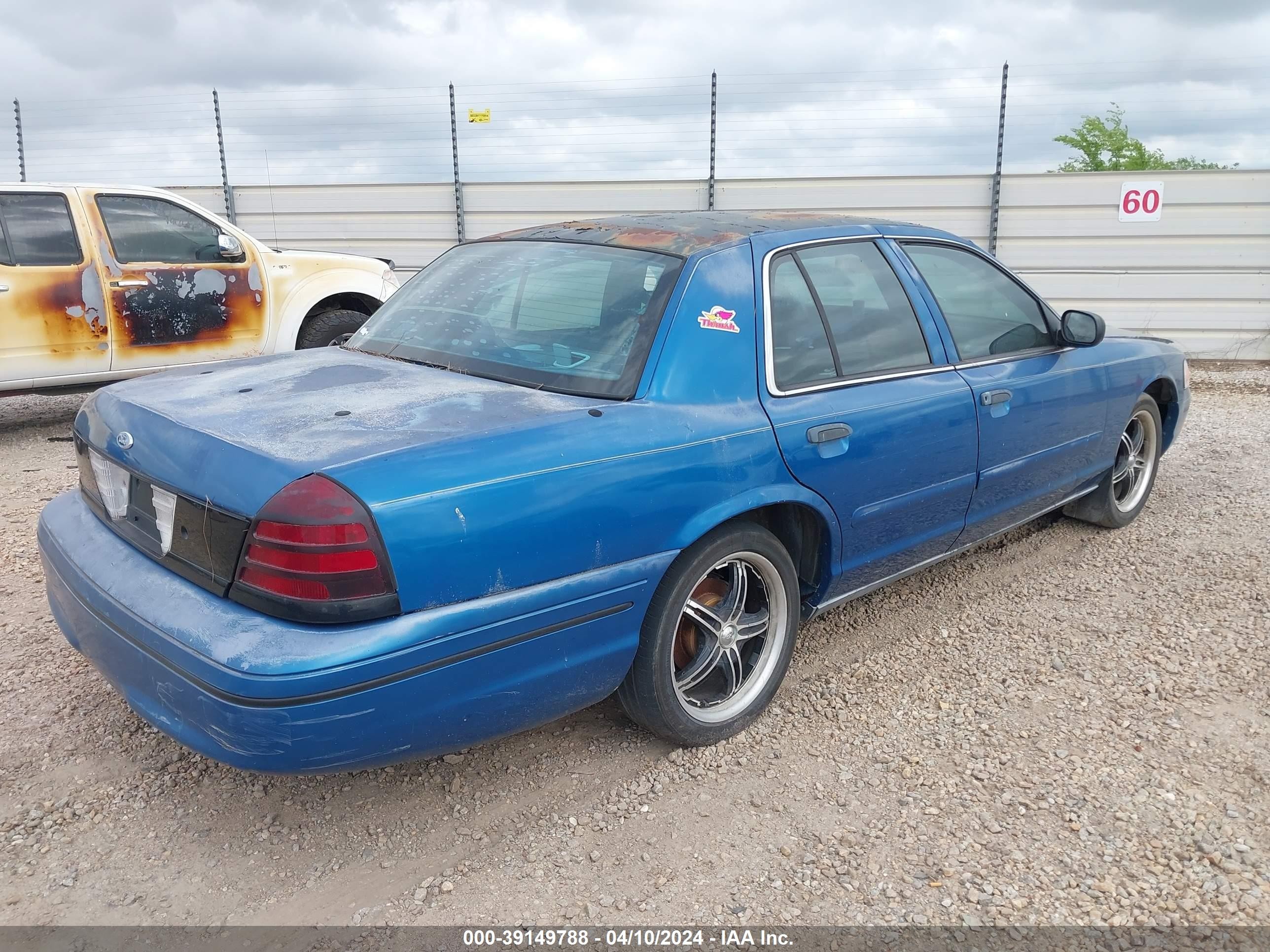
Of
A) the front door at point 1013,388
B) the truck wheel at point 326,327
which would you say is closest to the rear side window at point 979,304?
the front door at point 1013,388

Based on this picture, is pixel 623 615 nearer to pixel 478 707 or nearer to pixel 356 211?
pixel 478 707

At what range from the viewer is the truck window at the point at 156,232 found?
668 cm

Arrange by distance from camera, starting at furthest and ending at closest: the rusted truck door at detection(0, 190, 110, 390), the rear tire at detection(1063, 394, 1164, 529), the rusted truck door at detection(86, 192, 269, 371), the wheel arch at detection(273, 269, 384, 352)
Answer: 1. the wheel arch at detection(273, 269, 384, 352)
2. the rusted truck door at detection(86, 192, 269, 371)
3. the rusted truck door at detection(0, 190, 110, 390)
4. the rear tire at detection(1063, 394, 1164, 529)

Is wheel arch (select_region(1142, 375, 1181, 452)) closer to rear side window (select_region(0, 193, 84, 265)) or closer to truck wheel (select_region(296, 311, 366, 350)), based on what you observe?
truck wheel (select_region(296, 311, 366, 350))

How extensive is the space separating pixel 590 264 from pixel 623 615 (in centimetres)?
124

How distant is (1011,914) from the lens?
7.45 ft

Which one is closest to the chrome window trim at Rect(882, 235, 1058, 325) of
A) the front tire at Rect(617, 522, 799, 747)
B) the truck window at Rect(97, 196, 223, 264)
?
the front tire at Rect(617, 522, 799, 747)

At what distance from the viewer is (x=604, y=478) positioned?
93.8 inches

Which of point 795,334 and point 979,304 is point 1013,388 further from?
point 795,334

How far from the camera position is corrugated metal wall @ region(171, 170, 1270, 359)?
10586 millimetres

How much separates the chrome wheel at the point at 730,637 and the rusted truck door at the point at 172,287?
209 inches

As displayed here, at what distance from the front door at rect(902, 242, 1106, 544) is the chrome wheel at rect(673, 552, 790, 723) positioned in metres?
1.06

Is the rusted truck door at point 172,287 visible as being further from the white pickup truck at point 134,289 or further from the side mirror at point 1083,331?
the side mirror at point 1083,331

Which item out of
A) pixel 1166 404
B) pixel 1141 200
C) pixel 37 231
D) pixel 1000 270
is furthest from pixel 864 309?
pixel 1141 200
